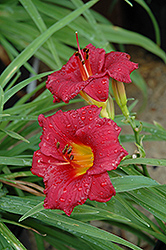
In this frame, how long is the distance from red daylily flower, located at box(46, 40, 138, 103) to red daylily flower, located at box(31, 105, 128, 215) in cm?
4

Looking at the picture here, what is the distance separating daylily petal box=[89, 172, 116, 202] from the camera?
51 cm

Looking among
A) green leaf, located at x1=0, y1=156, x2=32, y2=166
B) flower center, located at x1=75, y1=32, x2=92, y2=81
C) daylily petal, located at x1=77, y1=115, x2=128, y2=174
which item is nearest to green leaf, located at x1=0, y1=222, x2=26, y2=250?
green leaf, located at x1=0, y1=156, x2=32, y2=166

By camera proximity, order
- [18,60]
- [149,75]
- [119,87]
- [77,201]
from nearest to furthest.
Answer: [77,201] < [119,87] < [18,60] < [149,75]

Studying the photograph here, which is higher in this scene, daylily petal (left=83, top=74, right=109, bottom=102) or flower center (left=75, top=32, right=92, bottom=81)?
flower center (left=75, top=32, right=92, bottom=81)

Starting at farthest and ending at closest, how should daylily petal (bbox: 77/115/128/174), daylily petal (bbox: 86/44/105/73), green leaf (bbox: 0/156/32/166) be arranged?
1. green leaf (bbox: 0/156/32/166)
2. daylily petal (bbox: 86/44/105/73)
3. daylily petal (bbox: 77/115/128/174)

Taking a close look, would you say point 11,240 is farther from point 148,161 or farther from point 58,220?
point 148,161

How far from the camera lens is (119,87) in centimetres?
62

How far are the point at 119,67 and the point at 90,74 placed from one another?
7cm

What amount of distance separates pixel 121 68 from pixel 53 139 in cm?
19

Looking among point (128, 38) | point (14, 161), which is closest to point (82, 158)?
point (14, 161)

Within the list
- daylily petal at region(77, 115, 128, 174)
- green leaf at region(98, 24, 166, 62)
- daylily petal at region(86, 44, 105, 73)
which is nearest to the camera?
daylily petal at region(77, 115, 128, 174)

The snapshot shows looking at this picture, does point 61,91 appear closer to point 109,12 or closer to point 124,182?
point 124,182

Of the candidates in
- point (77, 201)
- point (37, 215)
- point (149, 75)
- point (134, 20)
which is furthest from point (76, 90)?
point (134, 20)

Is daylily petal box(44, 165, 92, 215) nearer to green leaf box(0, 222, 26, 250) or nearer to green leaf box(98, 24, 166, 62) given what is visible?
green leaf box(0, 222, 26, 250)
